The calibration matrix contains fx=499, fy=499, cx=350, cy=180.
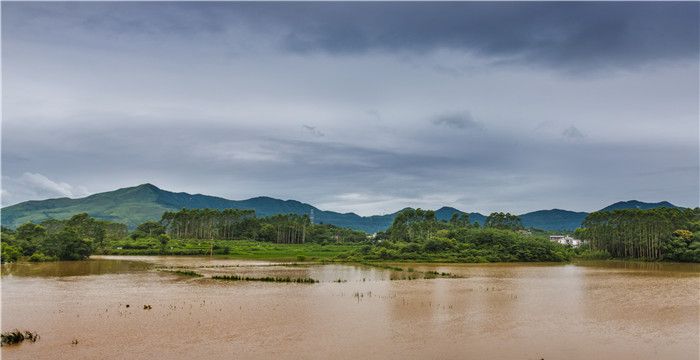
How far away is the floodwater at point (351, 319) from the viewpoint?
16516mm

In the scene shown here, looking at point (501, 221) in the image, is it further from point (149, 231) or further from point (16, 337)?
point (16, 337)

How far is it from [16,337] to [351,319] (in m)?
12.6

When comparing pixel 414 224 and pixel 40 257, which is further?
pixel 414 224

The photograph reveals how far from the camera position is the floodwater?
16516mm

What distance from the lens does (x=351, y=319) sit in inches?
866

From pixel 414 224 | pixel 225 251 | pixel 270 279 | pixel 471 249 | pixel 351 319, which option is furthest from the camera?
pixel 414 224

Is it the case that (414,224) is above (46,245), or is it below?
above

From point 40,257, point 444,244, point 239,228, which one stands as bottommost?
point 40,257

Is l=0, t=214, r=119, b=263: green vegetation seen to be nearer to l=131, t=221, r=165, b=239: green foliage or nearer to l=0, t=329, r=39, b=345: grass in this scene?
l=131, t=221, r=165, b=239: green foliage

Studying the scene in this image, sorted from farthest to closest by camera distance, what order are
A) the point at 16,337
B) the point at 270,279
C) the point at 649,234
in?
the point at 649,234
the point at 270,279
the point at 16,337

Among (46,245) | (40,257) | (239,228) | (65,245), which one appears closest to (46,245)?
(46,245)

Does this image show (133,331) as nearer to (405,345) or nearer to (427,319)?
(405,345)

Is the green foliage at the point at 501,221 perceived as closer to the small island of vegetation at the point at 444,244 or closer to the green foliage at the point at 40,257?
the small island of vegetation at the point at 444,244

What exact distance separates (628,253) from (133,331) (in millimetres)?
73432
